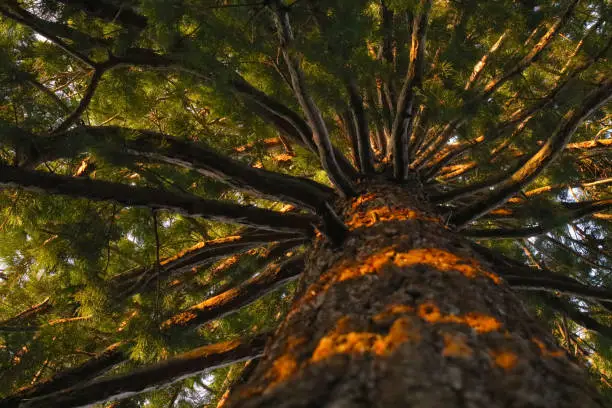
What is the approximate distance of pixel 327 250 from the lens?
6.30 ft

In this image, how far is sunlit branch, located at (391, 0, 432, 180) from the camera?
225 centimetres

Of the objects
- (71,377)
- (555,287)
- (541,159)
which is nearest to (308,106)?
(541,159)

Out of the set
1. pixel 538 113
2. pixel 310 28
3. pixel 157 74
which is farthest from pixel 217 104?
pixel 538 113

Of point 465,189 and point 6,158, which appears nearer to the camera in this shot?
point 6,158

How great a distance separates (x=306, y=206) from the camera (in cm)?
260

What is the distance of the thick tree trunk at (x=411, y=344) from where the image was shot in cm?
85

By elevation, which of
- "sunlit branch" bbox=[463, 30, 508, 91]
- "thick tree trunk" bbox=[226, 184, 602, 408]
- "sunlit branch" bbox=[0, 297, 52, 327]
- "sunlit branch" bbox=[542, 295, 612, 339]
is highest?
"sunlit branch" bbox=[463, 30, 508, 91]

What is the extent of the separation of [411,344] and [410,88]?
172 cm

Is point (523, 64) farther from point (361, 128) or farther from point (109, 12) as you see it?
point (109, 12)

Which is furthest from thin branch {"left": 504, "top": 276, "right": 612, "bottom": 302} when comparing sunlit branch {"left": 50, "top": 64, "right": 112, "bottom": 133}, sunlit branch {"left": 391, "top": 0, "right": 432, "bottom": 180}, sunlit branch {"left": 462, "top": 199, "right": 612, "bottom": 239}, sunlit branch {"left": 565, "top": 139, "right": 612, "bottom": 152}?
sunlit branch {"left": 50, "top": 64, "right": 112, "bottom": 133}

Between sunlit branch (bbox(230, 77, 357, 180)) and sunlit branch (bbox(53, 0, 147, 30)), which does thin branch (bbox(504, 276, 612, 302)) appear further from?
sunlit branch (bbox(53, 0, 147, 30))

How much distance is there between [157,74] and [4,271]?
232cm

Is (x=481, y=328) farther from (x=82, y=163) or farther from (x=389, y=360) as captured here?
(x=82, y=163)

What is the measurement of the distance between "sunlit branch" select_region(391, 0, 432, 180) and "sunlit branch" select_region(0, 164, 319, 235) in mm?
690
